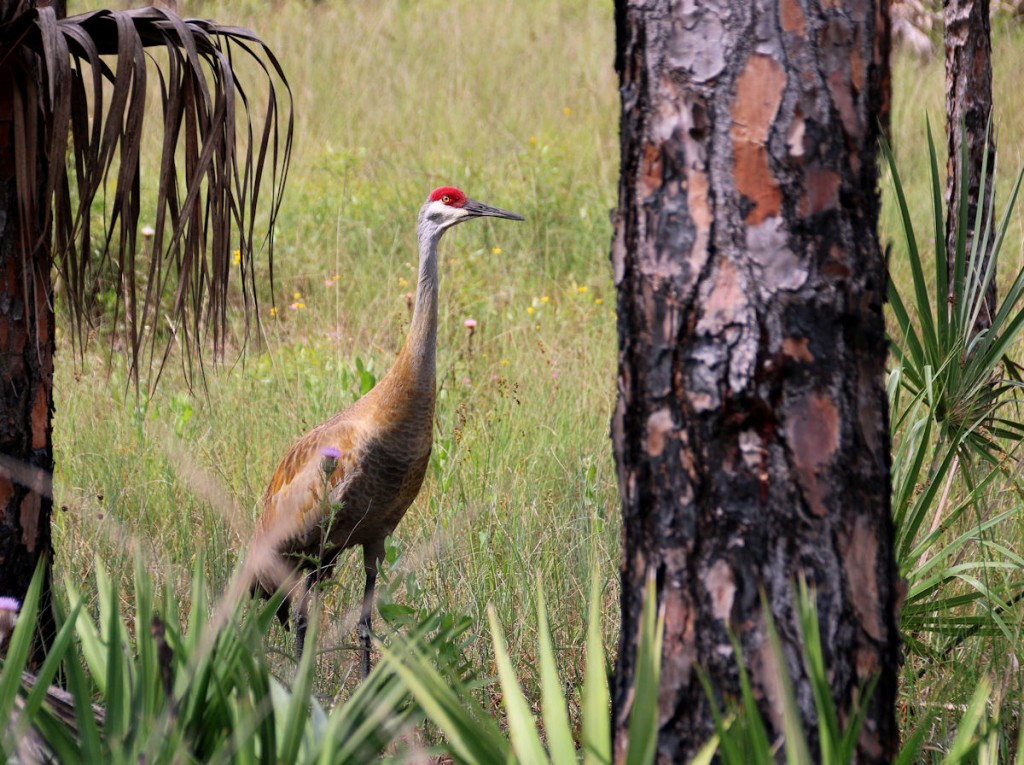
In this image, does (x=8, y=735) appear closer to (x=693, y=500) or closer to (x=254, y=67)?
(x=693, y=500)

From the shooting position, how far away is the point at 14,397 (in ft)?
8.84

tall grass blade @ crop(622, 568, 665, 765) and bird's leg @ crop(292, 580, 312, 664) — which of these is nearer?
tall grass blade @ crop(622, 568, 665, 765)

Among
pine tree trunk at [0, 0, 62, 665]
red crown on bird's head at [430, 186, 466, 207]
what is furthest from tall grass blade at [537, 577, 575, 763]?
red crown on bird's head at [430, 186, 466, 207]

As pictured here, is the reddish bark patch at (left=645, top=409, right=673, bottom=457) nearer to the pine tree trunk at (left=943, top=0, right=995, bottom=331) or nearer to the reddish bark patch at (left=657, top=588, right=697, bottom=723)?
the reddish bark patch at (left=657, top=588, right=697, bottom=723)

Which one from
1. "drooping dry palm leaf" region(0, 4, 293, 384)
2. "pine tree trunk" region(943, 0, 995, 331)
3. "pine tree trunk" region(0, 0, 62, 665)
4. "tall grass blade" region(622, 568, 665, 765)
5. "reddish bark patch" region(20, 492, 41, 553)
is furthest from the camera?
"pine tree trunk" region(943, 0, 995, 331)

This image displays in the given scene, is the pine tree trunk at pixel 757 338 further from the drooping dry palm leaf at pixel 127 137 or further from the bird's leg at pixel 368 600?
the bird's leg at pixel 368 600

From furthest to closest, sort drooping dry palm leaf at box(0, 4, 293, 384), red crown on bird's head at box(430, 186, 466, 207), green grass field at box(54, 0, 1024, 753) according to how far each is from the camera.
Answer: red crown on bird's head at box(430, 186, 466, 207), green grass field at box(54, 0, 1024, 753), drooping dry palm leaf at box(0, 4, 293, 384)

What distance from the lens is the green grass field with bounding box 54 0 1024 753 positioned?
3.83 m

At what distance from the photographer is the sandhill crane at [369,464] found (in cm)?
401

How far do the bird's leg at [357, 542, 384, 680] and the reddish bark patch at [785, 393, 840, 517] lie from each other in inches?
87.4

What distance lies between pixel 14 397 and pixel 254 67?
7503 millimetres

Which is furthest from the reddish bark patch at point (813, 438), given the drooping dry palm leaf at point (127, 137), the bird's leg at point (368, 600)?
the bird's leg at point (368, 600)

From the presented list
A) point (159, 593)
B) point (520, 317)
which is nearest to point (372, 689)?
point (159, 593)

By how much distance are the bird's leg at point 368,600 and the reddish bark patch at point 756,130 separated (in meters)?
2.33
